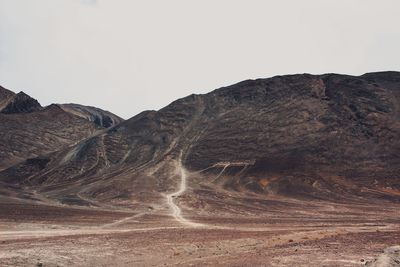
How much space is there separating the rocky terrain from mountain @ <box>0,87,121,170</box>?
4.98 ft

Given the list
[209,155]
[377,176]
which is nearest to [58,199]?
[209,155]

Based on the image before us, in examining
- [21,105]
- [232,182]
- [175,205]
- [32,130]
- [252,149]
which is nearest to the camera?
[175,205]

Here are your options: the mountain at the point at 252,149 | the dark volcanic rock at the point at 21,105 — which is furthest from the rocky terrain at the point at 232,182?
the dark volcanic rock at the point at 21,105

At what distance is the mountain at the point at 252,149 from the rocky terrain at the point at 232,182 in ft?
1.05

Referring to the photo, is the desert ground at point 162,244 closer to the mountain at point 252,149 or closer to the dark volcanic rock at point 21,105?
the mountain at point 252,149

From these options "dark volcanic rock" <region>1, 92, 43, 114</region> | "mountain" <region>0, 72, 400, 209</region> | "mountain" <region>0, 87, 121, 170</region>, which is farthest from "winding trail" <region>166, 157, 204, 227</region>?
"dark volcanic rock" <region>1, 92, 43, 114</region>

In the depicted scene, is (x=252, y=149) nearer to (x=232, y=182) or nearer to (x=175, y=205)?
(x=232, y=182)

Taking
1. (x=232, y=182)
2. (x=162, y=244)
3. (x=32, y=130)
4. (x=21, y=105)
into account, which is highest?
(x=21, y=105)

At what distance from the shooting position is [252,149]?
74.7 m

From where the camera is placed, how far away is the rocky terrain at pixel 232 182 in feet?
59.8

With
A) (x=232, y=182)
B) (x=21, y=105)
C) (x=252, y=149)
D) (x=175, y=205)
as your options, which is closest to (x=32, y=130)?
(x=21, y=105)

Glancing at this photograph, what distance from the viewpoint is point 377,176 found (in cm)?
5803

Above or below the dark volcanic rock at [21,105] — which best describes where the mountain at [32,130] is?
below

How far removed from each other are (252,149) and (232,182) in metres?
14.8
